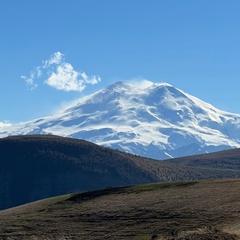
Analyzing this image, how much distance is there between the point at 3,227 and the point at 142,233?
20.2 metres

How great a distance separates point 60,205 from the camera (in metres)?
97.9

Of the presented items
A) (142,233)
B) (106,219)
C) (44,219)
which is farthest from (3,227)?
(142,233)

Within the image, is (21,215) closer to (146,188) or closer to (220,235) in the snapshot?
(146,188)

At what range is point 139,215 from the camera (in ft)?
264

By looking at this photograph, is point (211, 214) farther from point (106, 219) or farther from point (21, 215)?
point (21, 215)

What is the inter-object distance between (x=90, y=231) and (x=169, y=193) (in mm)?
19334

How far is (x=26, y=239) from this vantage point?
76.1 metres

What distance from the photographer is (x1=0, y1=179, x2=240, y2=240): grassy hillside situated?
69.2m

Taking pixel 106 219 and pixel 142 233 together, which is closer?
pixel 142 233

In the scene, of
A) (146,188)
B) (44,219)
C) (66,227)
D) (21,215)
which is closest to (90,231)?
(66,227)

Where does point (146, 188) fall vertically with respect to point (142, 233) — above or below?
above

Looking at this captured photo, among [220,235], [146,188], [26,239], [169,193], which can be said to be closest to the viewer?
[220,235]

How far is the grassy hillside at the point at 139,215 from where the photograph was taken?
6919 cm

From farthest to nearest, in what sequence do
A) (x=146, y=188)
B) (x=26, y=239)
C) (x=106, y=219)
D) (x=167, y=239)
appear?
(x=146, y=188) → (x=106, y=219) → (x=26, y=239) → (x=167, y=239)
